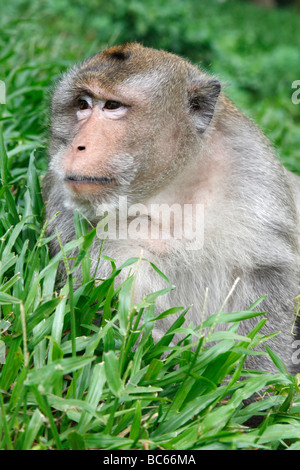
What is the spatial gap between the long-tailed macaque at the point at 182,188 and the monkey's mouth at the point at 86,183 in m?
0.02

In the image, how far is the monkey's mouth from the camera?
2707 millimetres

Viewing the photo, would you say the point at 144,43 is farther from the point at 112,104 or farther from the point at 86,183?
the point at 86,183

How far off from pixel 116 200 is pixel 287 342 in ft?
3.96

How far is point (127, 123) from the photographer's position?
2822 millimetres

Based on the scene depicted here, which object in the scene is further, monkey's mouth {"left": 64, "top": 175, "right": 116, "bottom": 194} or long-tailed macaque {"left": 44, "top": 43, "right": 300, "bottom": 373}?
long-tailed macaque {"left": 44, "top": 43, "right": 300, "bottom": 373}

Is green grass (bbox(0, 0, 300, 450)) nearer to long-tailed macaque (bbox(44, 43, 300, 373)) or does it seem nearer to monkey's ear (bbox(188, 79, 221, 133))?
long-tailed macaque (bbox(44, 43, 300, 373))

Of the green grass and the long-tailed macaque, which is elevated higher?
the long-tailed macaque

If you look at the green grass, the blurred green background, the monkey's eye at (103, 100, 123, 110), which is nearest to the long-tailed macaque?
the monkey's eye at (103, 100, 123, 110)

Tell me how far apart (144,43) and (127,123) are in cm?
647

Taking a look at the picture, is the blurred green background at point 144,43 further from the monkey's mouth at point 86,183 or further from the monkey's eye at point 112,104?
the monkey's mouth at point 86,183

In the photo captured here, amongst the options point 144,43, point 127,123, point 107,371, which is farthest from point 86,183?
point 144,43

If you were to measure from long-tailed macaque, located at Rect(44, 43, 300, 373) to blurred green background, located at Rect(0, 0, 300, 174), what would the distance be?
499mm

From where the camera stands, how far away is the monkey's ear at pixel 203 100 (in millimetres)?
3031

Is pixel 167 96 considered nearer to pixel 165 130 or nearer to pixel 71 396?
pixel 165 130
